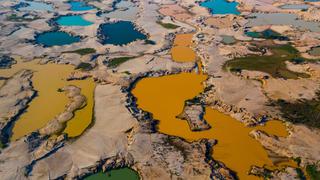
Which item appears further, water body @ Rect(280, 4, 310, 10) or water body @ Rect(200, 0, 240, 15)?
water body @ Rect(280, 4, 310, 10)

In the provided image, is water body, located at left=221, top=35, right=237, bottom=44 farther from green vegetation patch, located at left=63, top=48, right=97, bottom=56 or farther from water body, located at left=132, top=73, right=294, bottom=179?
green vegetation patch, located at left=63, top=48, right=97, bottom=56

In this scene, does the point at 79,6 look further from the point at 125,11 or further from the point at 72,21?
the point at 125,11

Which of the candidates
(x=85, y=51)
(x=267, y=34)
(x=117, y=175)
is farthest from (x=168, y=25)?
(x=117, y=175)

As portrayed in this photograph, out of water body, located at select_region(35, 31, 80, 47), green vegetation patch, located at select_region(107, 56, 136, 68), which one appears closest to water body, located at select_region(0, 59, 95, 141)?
green vegetation patch, located at select_region(107, 56, 136, 68)

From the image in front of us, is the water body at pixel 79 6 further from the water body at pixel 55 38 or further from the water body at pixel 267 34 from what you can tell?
the water body at pixel 267 34

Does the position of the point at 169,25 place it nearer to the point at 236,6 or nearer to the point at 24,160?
the point at 236,6

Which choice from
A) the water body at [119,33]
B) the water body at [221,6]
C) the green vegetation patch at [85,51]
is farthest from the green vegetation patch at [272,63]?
the water body at [221,6]
